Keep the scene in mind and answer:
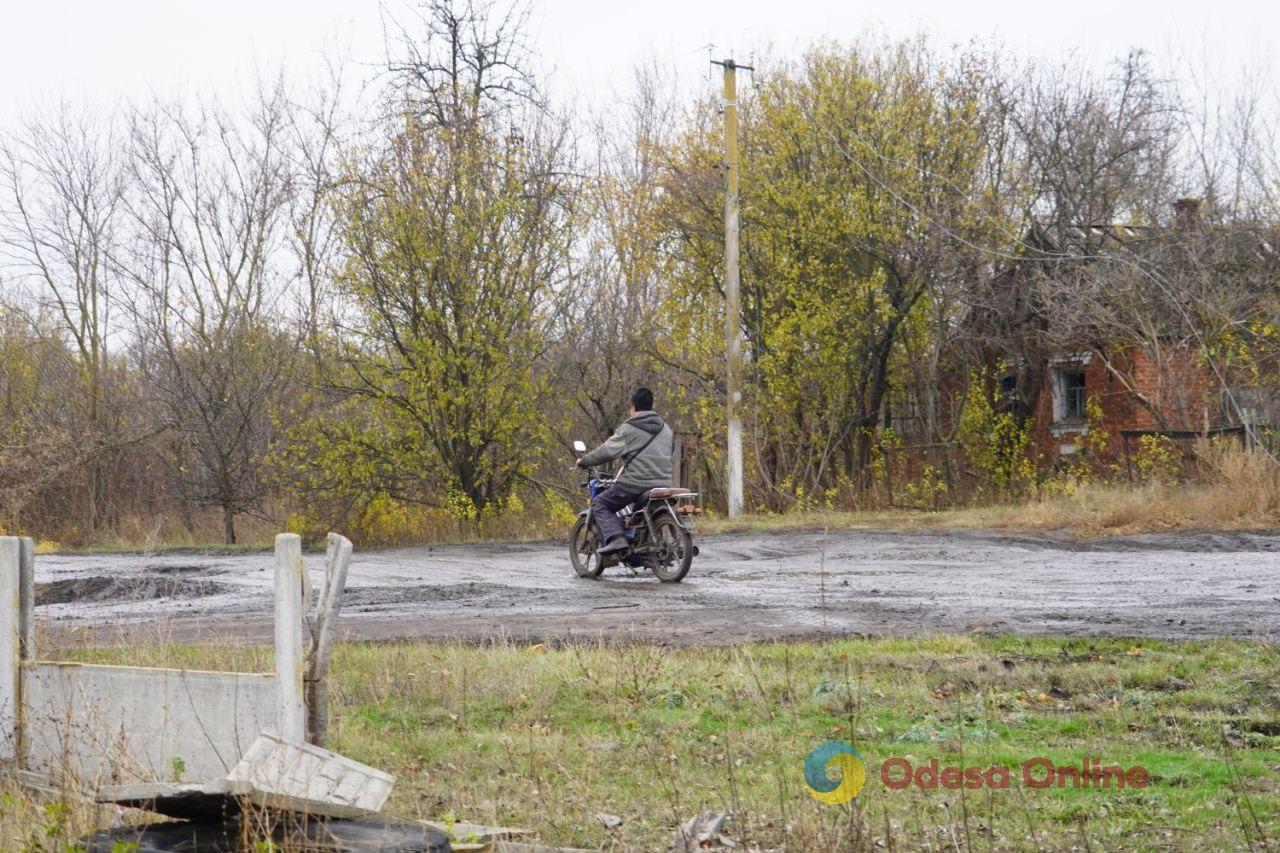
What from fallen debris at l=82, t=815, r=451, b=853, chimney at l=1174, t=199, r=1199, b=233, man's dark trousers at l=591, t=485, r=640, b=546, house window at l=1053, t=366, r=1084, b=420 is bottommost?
fallen debris at l=82, t=815, r=451, b=853

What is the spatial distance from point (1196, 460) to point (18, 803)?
21898 millimetres

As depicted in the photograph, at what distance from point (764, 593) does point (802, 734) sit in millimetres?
6830

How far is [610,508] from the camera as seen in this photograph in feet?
52.3

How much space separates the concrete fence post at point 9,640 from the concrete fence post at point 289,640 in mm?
2073

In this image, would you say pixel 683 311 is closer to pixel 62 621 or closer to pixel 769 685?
pixel 62 621

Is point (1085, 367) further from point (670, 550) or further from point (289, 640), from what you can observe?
point (289, 640)

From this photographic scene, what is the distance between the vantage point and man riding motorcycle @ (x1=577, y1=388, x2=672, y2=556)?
15367 millimetres

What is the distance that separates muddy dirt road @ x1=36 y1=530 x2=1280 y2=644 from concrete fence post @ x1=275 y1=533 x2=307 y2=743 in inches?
145

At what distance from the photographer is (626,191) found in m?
34.2

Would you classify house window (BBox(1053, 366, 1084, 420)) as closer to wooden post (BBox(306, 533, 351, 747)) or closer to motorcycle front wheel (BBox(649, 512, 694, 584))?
motorcycle front wheel (BBox(649, 512, 694, 584))

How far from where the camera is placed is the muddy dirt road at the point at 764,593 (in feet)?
35.7

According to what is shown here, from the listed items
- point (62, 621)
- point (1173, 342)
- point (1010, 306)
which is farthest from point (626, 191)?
→ point (62, 621)

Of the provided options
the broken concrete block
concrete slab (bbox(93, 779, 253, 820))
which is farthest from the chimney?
concrete slab (bbox(93, 779, 253, 820))

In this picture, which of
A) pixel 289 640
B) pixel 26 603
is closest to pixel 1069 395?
pixel 26 603
